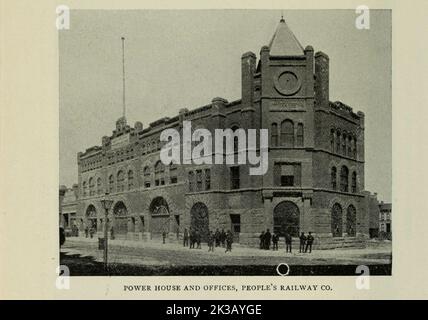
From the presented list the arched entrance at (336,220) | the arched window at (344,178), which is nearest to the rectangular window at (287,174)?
the arched window at (344,178)

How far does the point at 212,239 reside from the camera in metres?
11.6

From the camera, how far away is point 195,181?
12305 millimetres

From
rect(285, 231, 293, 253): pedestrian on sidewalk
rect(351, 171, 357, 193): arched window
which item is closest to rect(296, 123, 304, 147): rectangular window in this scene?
rect(351, 171, 357, 193): arched window

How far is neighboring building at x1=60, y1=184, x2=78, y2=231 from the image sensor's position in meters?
10.8

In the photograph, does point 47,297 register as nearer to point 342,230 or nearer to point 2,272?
point 2,272

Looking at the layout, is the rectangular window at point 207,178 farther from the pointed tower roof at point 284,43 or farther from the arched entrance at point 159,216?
the pointed tower roof at point 284,43

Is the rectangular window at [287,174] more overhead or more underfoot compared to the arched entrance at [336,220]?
more overhead

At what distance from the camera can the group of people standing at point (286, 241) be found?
1106 cm

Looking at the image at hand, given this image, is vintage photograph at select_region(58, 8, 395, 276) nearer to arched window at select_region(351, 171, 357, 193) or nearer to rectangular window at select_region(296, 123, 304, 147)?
rectangular window at select_region(296, 123, 304, 147)

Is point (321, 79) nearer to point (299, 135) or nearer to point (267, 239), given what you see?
point (299, 135)

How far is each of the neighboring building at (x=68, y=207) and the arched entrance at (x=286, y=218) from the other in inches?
197

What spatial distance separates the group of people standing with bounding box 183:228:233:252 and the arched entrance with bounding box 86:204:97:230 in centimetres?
248

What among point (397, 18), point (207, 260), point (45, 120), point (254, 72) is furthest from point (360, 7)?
point (45, 120)

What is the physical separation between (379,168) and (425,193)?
1.32 meters
